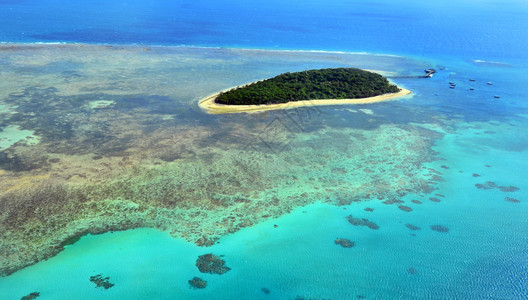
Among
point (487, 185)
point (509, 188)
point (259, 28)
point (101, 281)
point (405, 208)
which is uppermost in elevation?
point (259, 28)

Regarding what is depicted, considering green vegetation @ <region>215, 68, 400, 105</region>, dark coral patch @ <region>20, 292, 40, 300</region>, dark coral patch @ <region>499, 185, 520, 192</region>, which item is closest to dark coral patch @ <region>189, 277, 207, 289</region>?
dark coral patch @ <region>20, 292, 40, 300</region>

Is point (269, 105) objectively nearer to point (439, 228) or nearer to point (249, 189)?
point (249, 189)

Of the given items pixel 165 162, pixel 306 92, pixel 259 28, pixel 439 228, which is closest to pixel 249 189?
pixel 165 162

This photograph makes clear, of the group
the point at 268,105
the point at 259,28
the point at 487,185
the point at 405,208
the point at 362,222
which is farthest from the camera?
the point at 259,28

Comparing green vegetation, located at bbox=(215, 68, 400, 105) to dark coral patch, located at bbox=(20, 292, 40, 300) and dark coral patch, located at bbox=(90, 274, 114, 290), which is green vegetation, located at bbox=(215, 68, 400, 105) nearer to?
dark coral patch, located at bbox=(90, 274, 114, 290)

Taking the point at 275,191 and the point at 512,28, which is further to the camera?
the point at 512,28

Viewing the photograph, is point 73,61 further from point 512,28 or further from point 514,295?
point 512,28

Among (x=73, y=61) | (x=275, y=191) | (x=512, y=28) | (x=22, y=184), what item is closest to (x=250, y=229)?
(x=275, y=191)
